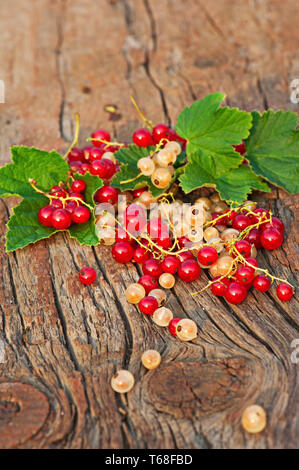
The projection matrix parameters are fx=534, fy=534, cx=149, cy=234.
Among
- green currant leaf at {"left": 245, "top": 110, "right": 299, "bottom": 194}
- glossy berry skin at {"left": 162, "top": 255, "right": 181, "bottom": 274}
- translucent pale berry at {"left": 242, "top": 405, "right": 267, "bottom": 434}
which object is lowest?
translucent pale berry at {"left": 242, "top": 405, "right": 267, "bottom": 434}

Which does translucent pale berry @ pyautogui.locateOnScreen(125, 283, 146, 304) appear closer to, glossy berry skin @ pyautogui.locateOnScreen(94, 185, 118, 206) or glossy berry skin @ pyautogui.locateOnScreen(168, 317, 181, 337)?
glossy berry skin @ pyautogui.locateOnScreen(168, 317, 181, 337)

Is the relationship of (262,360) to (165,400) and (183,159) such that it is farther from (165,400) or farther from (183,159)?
(183,159)

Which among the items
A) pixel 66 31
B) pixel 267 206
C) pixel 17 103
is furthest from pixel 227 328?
pixel 66 31

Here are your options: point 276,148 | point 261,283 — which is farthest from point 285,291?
point 276,148

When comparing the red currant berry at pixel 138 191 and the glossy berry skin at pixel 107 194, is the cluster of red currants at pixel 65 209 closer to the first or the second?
the glossy berry skin at pixel 107 194

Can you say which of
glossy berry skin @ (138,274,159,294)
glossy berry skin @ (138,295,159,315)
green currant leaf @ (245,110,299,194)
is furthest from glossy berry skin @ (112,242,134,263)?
green currant leaf @ (245,110,299,194)

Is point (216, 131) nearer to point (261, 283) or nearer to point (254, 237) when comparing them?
point (254, 237)

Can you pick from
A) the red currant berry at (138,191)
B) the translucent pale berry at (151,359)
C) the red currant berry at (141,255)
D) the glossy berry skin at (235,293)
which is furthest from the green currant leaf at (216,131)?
the translucent pale berry at (151,359)
